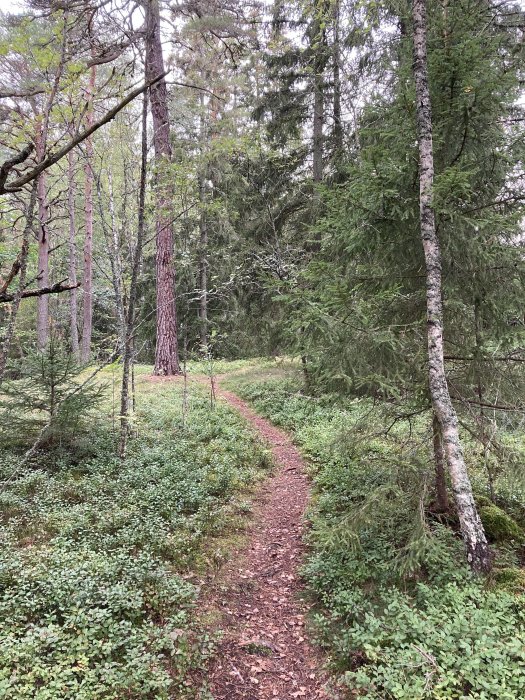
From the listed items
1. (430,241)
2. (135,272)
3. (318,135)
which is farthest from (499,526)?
(318,135)

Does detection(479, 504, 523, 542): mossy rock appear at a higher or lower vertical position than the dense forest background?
lower

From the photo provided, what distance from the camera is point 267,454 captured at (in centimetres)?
A: 861

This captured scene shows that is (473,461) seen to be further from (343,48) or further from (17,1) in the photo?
(17,1)

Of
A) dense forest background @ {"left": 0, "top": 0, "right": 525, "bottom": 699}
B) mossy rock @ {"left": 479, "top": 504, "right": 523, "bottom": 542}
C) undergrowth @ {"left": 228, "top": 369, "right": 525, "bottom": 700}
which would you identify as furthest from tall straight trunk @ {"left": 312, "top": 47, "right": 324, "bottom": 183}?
mossy rock @ {"left": 479, "top": 504, "right": 523, "bottom": 542}

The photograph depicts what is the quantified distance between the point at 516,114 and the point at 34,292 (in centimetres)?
615

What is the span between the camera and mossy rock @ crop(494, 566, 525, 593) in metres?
3.86

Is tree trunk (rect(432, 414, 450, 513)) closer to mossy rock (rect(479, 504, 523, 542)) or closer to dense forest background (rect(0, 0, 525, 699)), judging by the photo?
dense forest background (rect(0, 0, 525, 699))

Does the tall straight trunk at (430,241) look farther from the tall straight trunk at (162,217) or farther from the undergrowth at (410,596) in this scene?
the tall straight trunk at (162,217)

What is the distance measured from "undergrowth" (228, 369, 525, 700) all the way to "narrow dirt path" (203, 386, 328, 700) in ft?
0.81

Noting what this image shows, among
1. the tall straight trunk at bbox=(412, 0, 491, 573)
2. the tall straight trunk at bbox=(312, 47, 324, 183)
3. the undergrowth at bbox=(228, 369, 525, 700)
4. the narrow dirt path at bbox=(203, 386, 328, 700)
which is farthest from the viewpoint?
the tall straight trunk at bbox=(312, 47, 324, 183)

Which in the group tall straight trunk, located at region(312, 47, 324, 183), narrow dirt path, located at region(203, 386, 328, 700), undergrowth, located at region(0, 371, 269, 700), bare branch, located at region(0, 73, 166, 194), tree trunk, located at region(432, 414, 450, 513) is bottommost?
narrow dirt path, located at region(203, 386, 328, 700)

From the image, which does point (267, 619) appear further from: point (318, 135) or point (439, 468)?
point (318, 135)

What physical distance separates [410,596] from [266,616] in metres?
1.52

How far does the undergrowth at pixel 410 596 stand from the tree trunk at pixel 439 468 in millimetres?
133
